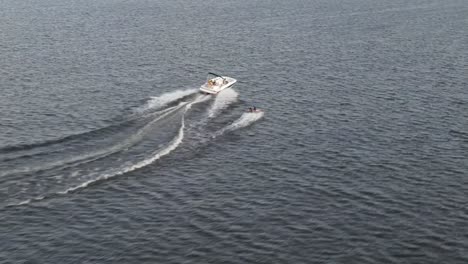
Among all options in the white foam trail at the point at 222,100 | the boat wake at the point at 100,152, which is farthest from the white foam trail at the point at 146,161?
the white foam trail at the point at 222,100

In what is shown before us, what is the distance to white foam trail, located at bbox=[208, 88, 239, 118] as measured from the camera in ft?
425

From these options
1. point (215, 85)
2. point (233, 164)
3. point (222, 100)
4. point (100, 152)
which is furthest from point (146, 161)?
point (215, 85)

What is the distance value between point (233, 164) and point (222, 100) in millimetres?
37291

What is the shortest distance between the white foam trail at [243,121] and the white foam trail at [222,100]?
5870 millimetres

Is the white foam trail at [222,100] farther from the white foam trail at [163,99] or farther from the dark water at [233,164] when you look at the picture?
the white foam trail at [163,99]

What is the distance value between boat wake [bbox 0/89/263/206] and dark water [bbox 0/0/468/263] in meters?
0.31

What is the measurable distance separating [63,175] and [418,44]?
452 ft

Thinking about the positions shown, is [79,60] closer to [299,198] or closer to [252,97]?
[252,97]

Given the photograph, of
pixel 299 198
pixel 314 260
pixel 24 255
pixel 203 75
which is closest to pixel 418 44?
pixel 203 75

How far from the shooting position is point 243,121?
406ft

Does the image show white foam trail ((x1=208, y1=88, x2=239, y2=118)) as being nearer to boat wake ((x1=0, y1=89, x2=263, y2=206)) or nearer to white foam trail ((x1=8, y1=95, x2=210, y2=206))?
boat wake ((x1=0, y1=89, x2=263, y2=206))

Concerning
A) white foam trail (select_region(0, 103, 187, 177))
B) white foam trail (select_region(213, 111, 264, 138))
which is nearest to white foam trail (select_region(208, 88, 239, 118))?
white foam trail (select_region(213, 111, 264, 138))

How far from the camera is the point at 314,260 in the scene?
75188mm

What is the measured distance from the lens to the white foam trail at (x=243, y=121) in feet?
386
